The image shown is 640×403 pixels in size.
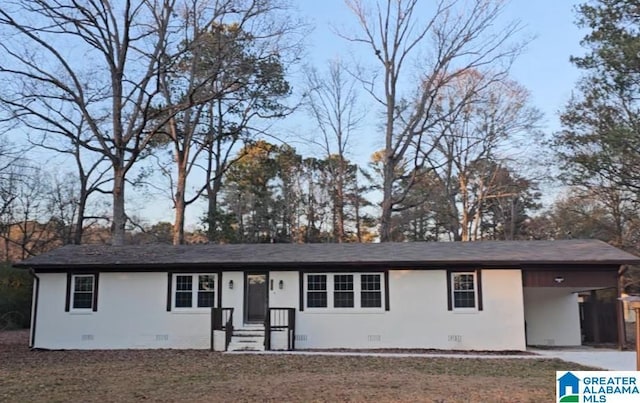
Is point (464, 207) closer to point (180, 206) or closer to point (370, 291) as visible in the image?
point (180, 206)

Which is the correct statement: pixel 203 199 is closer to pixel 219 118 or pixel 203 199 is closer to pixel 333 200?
pixel 219 118

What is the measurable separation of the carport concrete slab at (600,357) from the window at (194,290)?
29.2 ft

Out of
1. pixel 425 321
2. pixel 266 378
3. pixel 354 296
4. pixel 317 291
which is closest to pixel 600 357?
pixel 425 321

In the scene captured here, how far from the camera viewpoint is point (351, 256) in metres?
15.7

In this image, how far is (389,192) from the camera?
26141 millimetres

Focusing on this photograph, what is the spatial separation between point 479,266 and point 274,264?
18.3 feet

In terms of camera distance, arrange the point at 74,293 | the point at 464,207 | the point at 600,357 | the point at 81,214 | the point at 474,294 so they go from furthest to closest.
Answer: the point at 464,207
the point at 81,214
the point at 74,293
the point at 474,294
the point at 600,357

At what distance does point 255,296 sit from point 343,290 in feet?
Answer: 8.17

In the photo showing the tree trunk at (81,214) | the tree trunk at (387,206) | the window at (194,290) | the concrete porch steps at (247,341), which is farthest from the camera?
the tree trunk at (81,214)

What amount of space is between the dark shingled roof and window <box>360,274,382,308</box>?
54 centimetres

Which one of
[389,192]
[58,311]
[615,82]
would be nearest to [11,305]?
[58,311]

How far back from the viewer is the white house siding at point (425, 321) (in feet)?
49.1

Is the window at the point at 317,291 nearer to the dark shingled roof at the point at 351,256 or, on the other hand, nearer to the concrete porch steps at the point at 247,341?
the dark shingled roof at the point at 351,256

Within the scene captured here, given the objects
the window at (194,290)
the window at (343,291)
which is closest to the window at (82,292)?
the window at (194,290)
